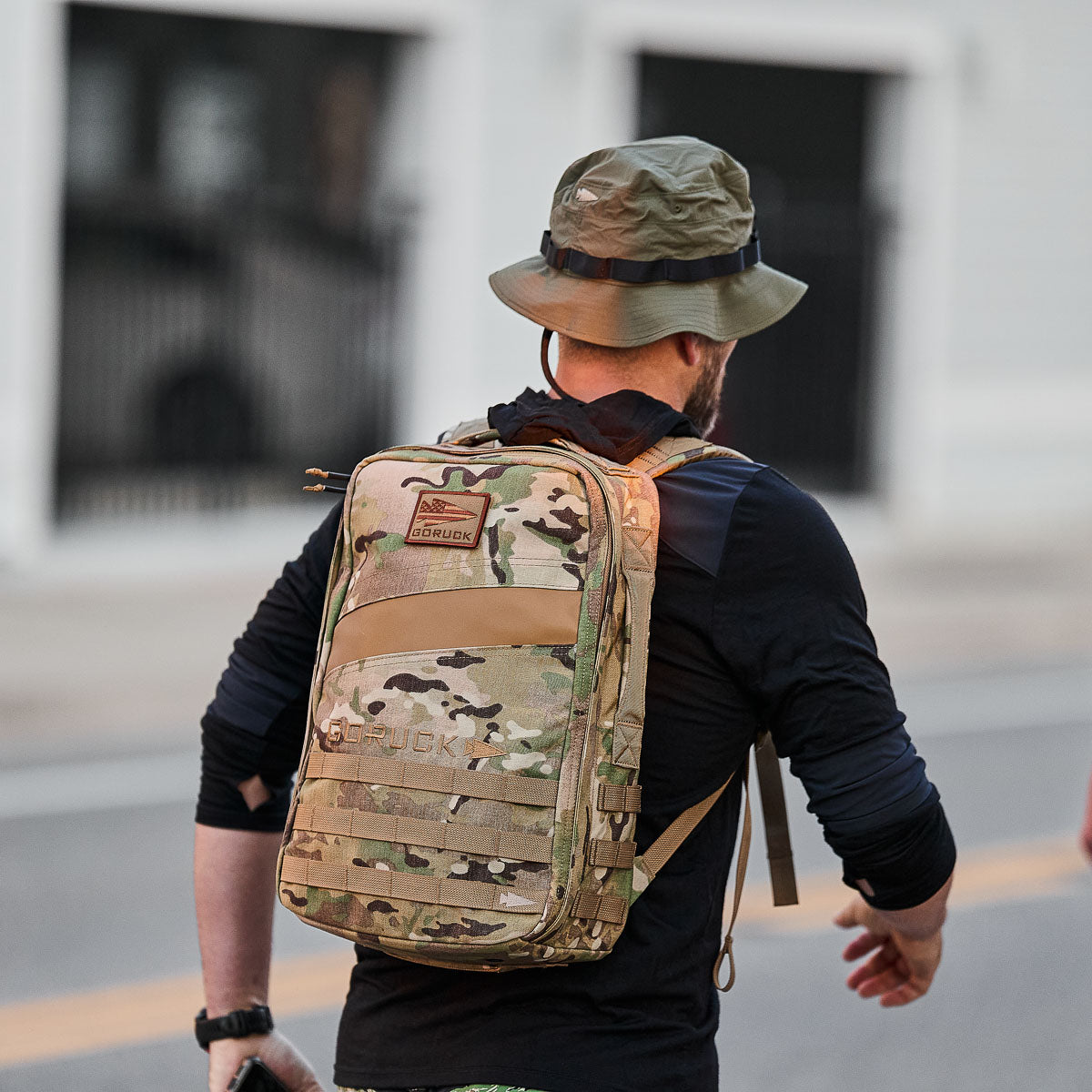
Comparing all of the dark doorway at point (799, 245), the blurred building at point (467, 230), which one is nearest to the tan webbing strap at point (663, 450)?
the blurred building at point (467, 230)

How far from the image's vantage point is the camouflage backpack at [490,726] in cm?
171

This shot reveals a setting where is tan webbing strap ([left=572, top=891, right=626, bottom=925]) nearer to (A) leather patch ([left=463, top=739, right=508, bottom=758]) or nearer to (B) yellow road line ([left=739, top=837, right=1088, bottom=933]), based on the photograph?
(A) leather patch ([left=463, top=739, right=508, bottom=758])

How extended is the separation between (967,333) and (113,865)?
966 cm

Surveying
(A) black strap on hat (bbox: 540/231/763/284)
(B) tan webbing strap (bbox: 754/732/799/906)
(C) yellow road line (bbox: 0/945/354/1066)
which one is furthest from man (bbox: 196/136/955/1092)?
(C) yellow road line (bbox: 0/945/354/1066)

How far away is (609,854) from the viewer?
1.73 meters

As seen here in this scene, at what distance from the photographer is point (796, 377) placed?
1342 centimetres

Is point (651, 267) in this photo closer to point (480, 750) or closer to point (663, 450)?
point (663, 450)

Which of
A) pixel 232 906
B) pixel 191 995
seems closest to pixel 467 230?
pixel 191 995

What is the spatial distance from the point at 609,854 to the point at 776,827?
481mm

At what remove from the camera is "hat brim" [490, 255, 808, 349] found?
1907mm

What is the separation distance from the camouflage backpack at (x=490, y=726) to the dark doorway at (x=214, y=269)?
32.1 ft

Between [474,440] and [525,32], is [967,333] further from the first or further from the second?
[474,440]

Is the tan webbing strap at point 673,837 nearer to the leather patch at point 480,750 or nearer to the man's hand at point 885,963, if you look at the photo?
the leather patch at point 480,750

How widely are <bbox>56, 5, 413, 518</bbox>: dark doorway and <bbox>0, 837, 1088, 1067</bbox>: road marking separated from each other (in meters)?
6.76
